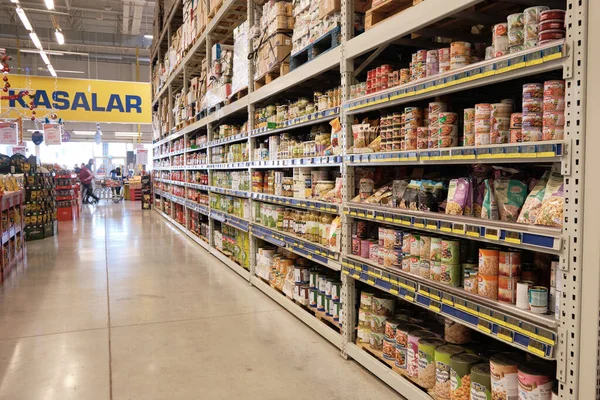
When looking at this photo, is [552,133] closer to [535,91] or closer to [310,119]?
[535,91]

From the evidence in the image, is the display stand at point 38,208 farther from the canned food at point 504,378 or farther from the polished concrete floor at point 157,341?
the canned food at point 504,378

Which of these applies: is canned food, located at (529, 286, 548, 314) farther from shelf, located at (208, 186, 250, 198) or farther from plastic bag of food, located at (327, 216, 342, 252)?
shelf, located at (208, 186, 250, 198)

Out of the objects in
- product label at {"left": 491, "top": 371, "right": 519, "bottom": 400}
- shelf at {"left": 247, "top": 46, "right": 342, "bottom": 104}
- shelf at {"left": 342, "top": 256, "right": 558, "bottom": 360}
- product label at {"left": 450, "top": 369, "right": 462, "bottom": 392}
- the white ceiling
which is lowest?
product label at {"left": 450, "top": 369, "right": 462, "bottom": 392}

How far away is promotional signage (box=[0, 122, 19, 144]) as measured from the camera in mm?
13375

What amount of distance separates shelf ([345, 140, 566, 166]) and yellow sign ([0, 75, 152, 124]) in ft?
51.3

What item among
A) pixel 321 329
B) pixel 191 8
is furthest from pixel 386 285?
pixel 191 8

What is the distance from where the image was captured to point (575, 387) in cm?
184

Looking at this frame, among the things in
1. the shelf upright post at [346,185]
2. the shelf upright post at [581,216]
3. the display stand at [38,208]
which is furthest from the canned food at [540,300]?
the display stand at [38,208]

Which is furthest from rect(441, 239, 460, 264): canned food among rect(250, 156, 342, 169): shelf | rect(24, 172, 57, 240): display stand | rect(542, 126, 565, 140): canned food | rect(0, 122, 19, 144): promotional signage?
rect(0, 122, 19, 144): promotional signage

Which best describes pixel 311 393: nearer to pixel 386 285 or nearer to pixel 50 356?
pixel 386 285

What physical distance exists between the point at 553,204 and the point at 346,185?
1680mm

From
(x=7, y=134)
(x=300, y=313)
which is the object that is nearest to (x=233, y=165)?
(x=300, y=313)

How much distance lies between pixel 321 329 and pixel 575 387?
232cm

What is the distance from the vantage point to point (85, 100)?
54.8ft
